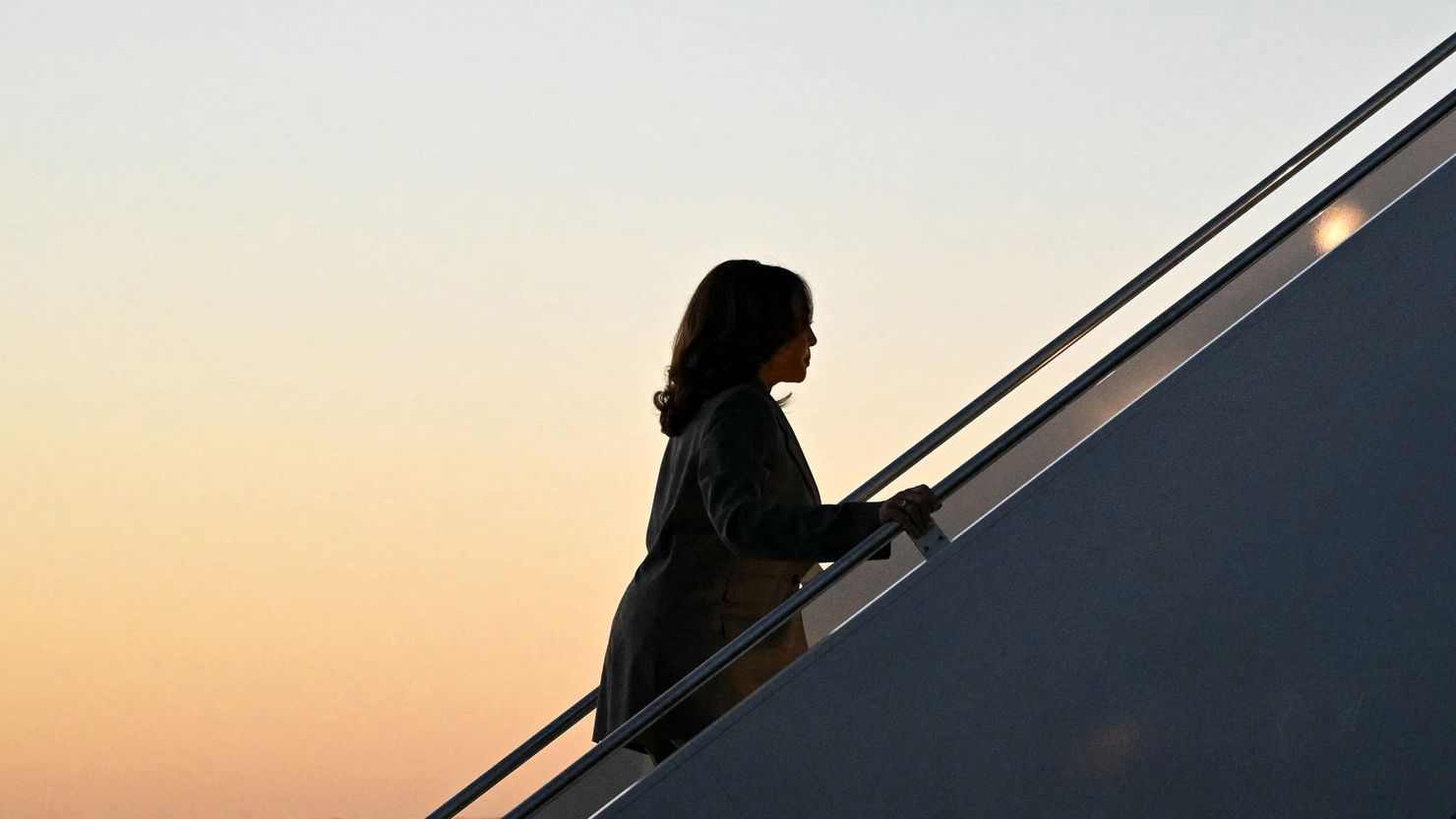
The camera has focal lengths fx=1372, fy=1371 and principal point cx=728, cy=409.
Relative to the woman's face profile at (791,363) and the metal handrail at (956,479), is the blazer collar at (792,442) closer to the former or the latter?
the woman's face profile at (791,363)

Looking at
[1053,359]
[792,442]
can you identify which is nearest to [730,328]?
[792,442]

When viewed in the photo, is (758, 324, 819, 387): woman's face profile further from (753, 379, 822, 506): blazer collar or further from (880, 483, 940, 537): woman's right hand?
(880, 483, 940, 537): woman's right hand

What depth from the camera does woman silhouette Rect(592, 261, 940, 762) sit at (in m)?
2.49

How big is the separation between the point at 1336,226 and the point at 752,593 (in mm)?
1333

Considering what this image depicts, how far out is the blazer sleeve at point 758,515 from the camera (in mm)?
2496

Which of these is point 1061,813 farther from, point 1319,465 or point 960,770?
point 1319,465

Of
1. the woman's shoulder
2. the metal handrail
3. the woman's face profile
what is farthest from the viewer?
the woman's face profile

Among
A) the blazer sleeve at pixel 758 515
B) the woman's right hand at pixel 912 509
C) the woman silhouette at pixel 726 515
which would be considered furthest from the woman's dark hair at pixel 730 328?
the woman's right hand at pixel 912 509

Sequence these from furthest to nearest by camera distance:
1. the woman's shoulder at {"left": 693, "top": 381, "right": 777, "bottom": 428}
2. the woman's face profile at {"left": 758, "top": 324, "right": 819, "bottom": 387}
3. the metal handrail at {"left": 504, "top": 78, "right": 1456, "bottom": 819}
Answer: the woman's face profile at {"left": 758, "top": 324, "right": 819, "bottom": 387}, the woman's shoulder at {"left": 693, "top": 381, "right": 777, "bottom": 428}, the metal handrail at {"left": 504, "top": 78, "right": 1456, "bottom": 819}

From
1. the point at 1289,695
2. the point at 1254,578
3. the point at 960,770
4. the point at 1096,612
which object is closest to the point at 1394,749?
the point at 1289,695

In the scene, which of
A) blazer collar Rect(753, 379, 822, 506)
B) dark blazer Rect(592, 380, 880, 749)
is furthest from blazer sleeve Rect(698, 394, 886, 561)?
blazer collar Rect(753, 379, 822, 506)

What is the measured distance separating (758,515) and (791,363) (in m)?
0.44

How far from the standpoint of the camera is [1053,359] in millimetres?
3414

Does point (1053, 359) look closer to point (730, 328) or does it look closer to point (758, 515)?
point (730, 328)
